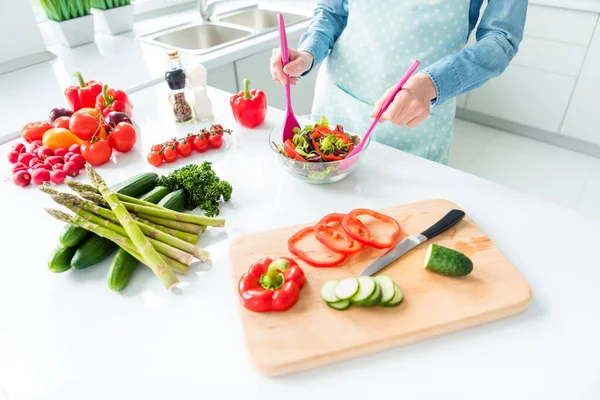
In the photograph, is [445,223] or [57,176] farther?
[57,176]

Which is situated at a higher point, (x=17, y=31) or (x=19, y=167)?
(x=17, y=31)

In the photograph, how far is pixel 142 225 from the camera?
38.3 inches

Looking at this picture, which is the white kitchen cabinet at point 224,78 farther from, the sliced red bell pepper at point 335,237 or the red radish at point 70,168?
the sliced red bell pepper at point 335,237

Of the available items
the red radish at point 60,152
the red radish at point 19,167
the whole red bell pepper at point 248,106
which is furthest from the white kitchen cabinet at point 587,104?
the red radish at point 19,167

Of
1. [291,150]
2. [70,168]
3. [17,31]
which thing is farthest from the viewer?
[17,31]

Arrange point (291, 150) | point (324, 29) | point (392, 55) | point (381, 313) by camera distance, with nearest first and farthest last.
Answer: point (381, 313)
point (291, 150)
point (392, 55)
point (324, 29)

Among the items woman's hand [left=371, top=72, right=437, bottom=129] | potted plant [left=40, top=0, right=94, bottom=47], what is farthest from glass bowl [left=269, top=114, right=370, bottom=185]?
potted plant [left=40, top=0, right=94, bottom=47]

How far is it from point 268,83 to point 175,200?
1228mm

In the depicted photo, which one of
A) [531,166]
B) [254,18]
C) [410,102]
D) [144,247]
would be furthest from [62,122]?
[531,166]

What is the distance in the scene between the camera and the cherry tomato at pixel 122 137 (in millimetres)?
1297

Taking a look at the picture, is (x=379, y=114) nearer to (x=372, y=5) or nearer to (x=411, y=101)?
(x=411, y=101)

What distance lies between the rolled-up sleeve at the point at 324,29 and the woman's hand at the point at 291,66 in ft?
0.25

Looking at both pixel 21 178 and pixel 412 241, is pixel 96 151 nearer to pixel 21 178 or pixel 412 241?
pixel 21 178

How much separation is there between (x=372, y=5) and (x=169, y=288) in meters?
0.99
